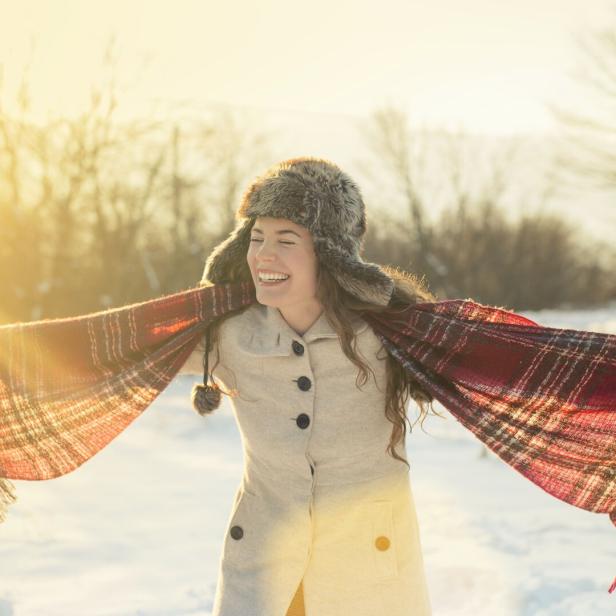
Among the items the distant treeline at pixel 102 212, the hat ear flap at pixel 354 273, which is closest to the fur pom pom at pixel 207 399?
the hat ear flap at pixel 354 273

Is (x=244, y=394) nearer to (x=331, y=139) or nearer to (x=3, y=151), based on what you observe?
(x=3, y=151)

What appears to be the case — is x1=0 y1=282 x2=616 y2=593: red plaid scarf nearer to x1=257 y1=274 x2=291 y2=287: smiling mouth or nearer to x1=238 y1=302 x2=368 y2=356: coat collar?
x1=238 y1=302 x2=368 y2=356: coat collar

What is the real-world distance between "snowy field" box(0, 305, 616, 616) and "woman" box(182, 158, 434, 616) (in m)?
1.65

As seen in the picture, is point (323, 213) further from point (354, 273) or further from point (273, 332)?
point (273, 332)

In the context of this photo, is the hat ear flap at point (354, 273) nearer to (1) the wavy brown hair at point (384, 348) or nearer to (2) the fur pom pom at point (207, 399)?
(1) the wavy brown hair at point (384, 348)

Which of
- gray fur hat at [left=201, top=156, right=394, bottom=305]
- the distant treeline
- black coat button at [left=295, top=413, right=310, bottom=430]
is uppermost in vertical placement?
gray fur hat at [left=201, top=156, right=394, bottom=305]

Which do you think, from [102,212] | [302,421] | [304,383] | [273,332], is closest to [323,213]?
[273,332]

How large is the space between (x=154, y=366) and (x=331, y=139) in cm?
2591

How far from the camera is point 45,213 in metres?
15.5

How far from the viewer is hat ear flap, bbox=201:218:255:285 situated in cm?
254

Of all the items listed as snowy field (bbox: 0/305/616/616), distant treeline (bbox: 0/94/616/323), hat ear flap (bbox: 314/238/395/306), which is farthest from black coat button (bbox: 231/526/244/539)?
distant treeline (bbox: 0/94/616/323)

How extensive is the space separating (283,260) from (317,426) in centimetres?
49

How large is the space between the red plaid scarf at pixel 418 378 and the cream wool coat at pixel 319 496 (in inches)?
7.2

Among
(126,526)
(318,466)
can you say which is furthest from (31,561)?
(318,466)
